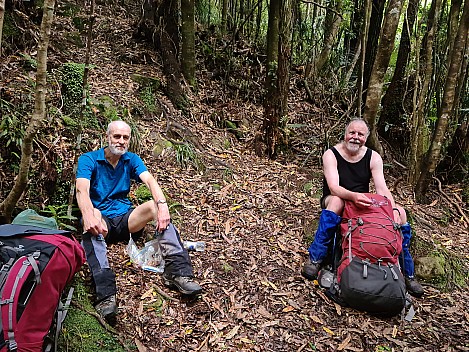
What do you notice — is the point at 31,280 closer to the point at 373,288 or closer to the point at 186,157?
the point at 373,288

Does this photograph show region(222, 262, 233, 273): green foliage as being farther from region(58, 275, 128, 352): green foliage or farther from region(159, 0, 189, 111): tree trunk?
region(159, 0, 189, 111): tree trunk

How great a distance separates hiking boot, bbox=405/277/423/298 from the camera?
12.9 ft

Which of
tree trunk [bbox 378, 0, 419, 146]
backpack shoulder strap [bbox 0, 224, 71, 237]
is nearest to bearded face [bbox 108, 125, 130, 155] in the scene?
backpack shoulder strap [bbox 0, 224, 71, 237]

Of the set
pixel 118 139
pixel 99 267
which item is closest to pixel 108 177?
pixel 118 139

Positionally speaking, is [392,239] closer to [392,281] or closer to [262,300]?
[392,281]

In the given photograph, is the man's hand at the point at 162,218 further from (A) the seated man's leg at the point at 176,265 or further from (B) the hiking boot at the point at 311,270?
(B) the hiking boot at the point at 311,270

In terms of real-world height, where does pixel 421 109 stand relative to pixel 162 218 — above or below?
above

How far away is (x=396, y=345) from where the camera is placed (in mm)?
3287

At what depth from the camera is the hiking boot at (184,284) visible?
3.41m

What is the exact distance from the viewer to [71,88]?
4.76m

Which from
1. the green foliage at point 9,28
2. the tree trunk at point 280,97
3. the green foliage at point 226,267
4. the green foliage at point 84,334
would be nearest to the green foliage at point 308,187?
the tree trunk at point 280,97

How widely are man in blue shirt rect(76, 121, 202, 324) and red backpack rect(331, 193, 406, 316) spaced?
1.35 m

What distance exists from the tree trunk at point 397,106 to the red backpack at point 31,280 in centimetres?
676

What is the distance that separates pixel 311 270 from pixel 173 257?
1374mm
